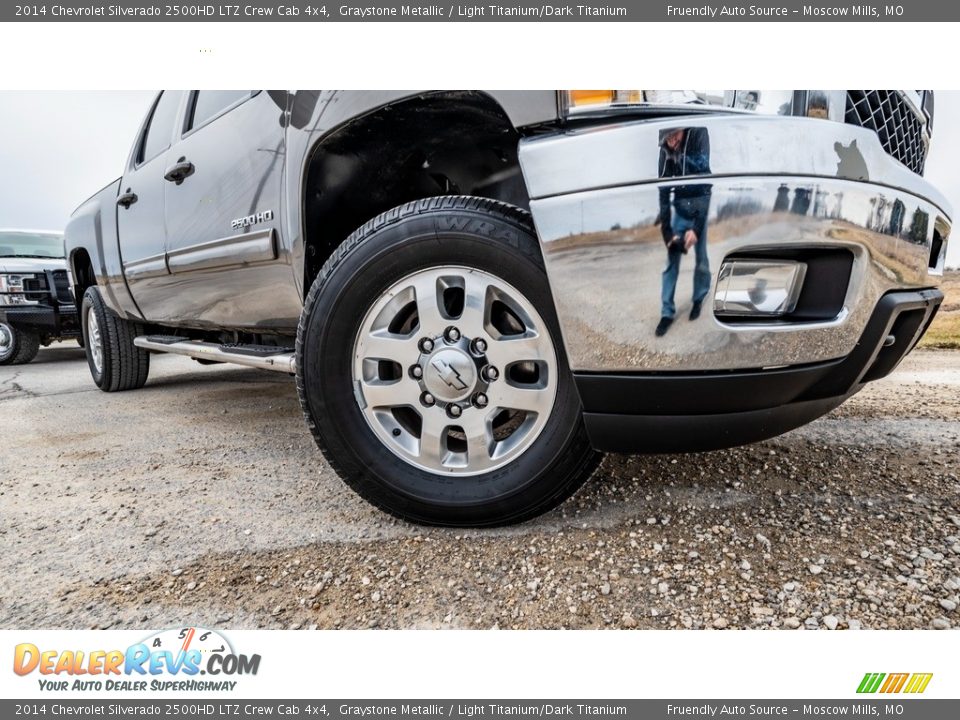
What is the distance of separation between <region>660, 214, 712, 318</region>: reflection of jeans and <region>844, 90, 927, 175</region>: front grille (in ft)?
1.47

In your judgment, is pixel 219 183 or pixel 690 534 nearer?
pixel 690 534

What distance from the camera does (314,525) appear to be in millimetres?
1400

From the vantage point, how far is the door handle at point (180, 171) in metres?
2.13

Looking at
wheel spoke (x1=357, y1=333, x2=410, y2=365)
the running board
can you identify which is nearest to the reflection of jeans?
wheel spoke (x1=357, y1=333, x2=410, y2=365)

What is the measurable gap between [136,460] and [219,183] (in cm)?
113

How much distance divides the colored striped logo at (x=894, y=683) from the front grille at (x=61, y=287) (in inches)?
276

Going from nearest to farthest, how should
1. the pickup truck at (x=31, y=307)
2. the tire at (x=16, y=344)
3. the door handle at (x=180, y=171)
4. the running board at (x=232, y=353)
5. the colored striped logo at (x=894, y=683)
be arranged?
the colored striped logo at (x=894, y=683)
the running board at (x=232, y=353)
the door handle at (x=180, y=171)
the pickup truck at (x=31, y=307)
the tire at (x=16, y=344)

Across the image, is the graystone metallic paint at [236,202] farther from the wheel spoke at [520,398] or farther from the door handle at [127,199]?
the wheel spoke at [520,398]

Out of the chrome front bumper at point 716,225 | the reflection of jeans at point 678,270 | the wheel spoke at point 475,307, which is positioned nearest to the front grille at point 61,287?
the wheel spoke at point 475,307

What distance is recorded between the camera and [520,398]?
48.5 inches

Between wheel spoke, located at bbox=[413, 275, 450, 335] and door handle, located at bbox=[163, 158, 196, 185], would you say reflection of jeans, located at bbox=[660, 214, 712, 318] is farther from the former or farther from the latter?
door handle, located at bbox=[163, 158, 196, 185]

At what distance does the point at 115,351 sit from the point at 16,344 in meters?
3.27

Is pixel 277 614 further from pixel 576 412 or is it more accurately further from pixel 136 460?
pixel 136 460

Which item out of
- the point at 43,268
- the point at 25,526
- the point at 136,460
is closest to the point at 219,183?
the point at 136,460
